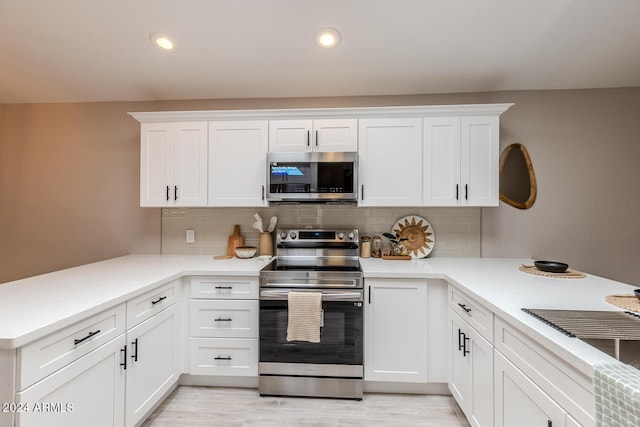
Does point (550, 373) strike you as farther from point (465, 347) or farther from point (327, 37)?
point (327, 37)

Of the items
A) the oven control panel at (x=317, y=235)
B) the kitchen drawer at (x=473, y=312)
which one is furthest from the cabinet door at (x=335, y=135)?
the kitchen drawer at (x=473, y=312)

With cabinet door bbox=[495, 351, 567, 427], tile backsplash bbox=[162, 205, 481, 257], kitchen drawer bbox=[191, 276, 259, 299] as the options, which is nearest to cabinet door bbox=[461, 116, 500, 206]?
tile backsplash bbox=[162, 205, 481, 257]

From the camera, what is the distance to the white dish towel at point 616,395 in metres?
0.71

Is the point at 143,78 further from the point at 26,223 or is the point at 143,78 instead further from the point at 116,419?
the point at 116,419

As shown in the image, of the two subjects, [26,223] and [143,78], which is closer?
[143,78]

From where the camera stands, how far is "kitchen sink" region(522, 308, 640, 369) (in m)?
0.97

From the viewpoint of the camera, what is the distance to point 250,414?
6.40 feet

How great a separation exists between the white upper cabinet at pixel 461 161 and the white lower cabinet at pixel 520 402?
1.29 m

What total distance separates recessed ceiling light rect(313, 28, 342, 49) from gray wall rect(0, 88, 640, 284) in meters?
0.63

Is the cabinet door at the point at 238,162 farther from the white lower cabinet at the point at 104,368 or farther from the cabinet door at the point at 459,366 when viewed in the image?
the cabinet door at the point at 459,366

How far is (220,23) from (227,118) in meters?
0.69

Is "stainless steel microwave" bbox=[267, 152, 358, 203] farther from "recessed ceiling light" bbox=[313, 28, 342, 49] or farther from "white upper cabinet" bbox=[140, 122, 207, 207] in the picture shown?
"recessed ceiling light" bbox=[313, 28, 342, 49]

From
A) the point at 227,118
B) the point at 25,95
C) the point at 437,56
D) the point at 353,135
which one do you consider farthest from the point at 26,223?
the point at 437,56

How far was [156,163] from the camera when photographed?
100 inches
